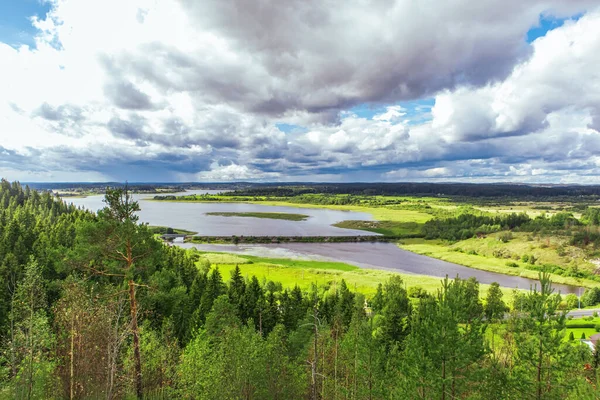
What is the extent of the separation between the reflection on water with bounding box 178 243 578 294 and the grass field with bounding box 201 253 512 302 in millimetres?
8041

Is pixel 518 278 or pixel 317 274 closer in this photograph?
pixel 317 274

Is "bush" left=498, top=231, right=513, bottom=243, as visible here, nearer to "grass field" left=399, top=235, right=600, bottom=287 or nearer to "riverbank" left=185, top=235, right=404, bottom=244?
"grass field" left=399, top=235, right=600, bottom=287

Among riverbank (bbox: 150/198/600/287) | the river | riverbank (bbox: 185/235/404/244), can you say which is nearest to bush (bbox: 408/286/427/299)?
the river

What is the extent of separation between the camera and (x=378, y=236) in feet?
457

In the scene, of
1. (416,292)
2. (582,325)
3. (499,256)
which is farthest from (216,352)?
(499,256)

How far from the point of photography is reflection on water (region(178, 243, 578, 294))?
88188 mm

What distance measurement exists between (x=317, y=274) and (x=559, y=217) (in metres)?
129

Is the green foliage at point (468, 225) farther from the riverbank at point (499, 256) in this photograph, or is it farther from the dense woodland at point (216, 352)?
the dense woodland at point (216, 352)

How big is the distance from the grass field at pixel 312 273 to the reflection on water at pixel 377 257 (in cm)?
804

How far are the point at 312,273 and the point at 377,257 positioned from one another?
32.7 m

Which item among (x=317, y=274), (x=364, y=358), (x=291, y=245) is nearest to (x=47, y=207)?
(x=291, y=245)

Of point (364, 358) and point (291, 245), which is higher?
point (364, 358)

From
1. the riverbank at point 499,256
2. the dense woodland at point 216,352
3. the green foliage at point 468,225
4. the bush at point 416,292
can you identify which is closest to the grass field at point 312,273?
the bush at point 416,292

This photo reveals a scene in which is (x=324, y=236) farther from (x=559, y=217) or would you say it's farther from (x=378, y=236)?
(x=559, y=217)
